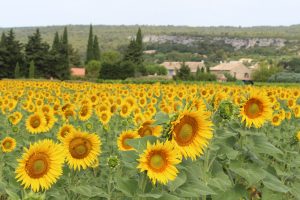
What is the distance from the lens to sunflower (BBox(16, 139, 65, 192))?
2.70 metres

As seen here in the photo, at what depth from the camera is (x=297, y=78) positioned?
40.5 metres

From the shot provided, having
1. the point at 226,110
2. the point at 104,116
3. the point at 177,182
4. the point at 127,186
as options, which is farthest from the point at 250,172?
the point at 104,116

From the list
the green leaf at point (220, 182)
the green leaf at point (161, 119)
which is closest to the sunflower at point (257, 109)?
the green leaf at point (220, 182)

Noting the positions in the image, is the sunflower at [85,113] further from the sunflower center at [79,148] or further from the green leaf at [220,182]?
the green leaf at [220,182]

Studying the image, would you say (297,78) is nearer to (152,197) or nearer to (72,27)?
(152,197)

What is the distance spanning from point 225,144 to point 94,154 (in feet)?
2.59

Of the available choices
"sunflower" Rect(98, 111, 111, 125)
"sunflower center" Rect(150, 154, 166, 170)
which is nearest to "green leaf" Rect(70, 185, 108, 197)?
"sunflower center" Rect(150, 154, 166, 170)

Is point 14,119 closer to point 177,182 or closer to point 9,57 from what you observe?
point 177,182

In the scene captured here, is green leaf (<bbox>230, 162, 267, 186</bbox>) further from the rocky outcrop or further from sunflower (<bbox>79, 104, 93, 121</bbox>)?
the rocky outcrop

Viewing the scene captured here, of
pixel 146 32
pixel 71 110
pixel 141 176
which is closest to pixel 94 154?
pixel 141 176

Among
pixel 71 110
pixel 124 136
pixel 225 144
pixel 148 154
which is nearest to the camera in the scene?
pixel 148 154

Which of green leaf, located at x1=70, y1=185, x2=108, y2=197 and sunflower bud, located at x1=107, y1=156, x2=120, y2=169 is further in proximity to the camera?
sunflower bud, located at x1=107, y1=156, x2=120, y2=169

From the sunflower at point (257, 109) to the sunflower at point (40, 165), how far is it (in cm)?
117

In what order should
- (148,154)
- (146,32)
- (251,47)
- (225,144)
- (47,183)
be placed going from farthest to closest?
(146,32), (251,47), (225,144), (47,183), (148,154)
